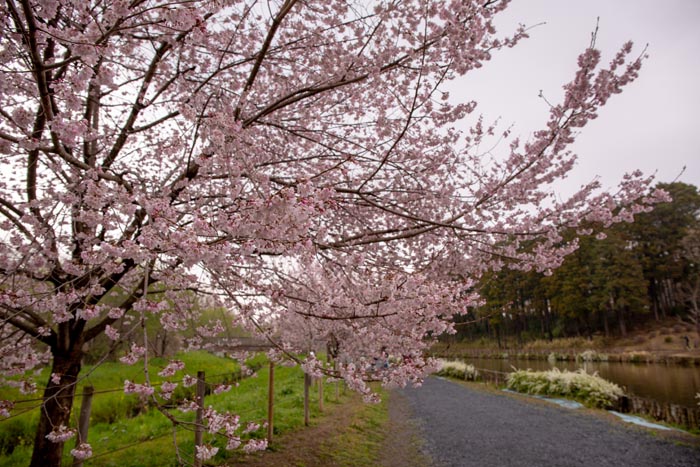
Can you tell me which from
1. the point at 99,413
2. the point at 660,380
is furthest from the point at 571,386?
the point at 99,413

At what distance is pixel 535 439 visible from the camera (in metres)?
9.14

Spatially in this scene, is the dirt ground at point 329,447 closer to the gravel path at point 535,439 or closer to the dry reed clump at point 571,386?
the gravel path at point 535,439

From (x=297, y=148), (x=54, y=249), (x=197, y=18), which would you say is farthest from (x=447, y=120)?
(x=54, y=249)

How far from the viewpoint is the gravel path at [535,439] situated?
752cm

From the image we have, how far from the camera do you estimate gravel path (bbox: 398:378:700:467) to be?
752cm

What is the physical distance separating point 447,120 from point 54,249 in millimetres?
5056

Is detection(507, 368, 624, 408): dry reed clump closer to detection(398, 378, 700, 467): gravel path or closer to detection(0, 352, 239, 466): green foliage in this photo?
detection(398, 378, 700, 467): gravel path

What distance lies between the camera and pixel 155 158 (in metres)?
6.27

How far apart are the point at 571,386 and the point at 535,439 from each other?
7.81m

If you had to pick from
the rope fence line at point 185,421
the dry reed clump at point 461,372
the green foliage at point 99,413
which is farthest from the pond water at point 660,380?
the green foliage at point 99,413

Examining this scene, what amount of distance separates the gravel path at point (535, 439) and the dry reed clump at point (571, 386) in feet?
5.10

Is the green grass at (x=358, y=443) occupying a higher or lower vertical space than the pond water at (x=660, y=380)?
higher

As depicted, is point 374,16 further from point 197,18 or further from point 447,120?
point 197,18

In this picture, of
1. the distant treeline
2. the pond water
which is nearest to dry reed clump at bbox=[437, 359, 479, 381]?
the pond water
